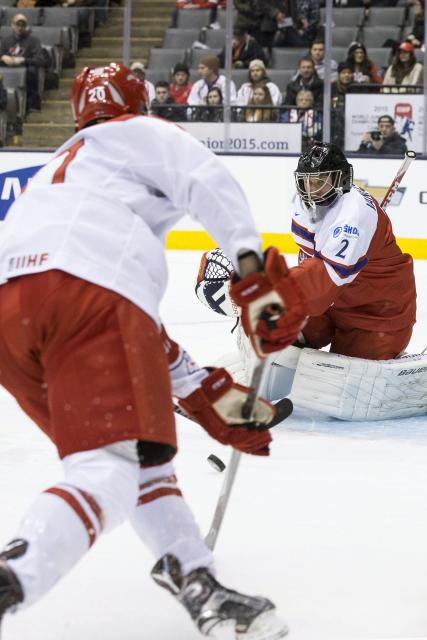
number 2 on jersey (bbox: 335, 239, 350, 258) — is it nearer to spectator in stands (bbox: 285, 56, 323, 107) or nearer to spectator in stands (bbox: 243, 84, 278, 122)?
spectator in stands (bbox: 285, 56, 323, 107)

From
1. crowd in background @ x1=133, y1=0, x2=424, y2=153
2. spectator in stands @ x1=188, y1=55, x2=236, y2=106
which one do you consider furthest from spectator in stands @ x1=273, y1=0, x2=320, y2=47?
spectator in stands @ x1=188, y1=55, x2=236, y2=106

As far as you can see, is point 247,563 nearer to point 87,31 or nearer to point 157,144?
point 157,144

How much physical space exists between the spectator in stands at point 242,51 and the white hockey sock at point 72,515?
672 centimetres

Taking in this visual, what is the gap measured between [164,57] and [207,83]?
18.4 inches

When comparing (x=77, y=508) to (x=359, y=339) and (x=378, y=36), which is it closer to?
(x=359, y=339)

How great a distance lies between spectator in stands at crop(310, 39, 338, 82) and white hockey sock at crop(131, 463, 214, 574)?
634cm

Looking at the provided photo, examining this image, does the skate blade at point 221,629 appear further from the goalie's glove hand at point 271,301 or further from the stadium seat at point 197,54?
the stadium seat at point 197,54

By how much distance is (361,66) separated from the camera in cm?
802

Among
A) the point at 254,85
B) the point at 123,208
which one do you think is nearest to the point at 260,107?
the point at 254,85

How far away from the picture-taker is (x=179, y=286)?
21.0ft

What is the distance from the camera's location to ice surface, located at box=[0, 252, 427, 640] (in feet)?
6.78

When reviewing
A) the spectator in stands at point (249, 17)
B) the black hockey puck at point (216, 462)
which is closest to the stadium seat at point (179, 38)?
the spectator in stands at point (249, 17)

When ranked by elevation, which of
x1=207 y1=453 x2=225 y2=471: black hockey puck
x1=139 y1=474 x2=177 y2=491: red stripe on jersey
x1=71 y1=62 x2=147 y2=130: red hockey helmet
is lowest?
x1=207 y1=453 x2=225 y2=471: black hockey puck

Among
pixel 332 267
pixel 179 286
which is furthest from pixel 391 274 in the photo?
pixel 179 286
